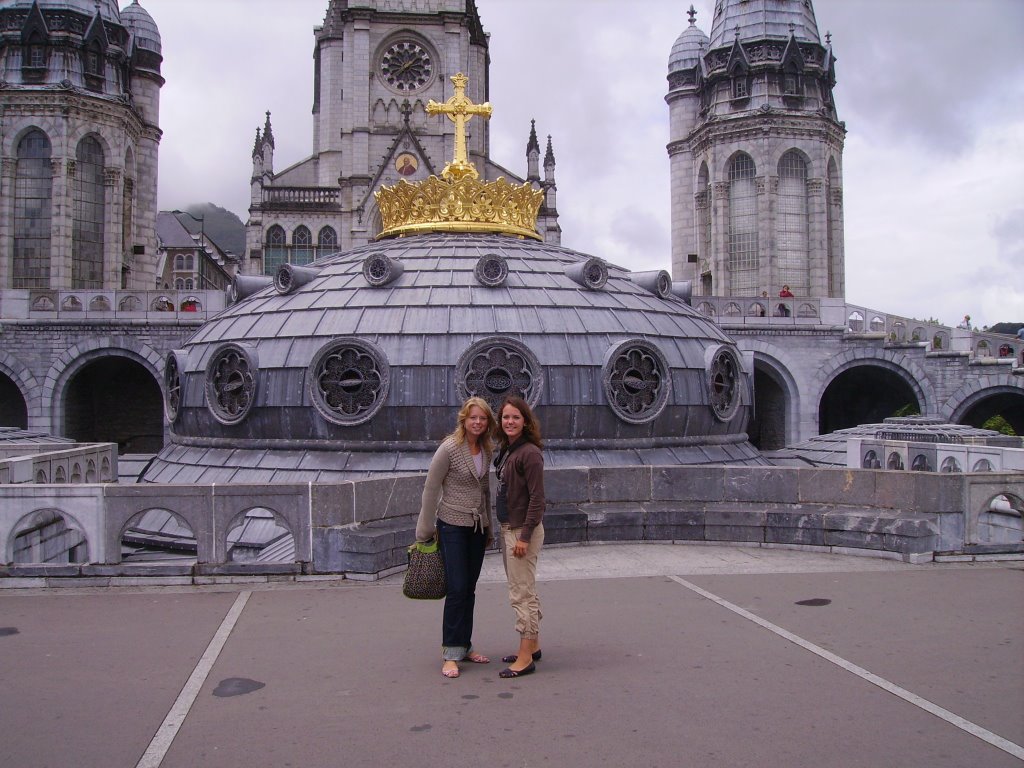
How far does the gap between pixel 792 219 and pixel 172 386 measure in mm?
35245

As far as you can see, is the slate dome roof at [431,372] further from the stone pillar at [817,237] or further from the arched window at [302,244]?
the arched window at [302,244]

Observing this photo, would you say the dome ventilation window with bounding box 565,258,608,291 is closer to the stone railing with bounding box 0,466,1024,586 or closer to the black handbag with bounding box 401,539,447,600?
the stone railing with bounding box 0,466,1024,586

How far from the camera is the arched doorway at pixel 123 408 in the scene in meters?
36.2

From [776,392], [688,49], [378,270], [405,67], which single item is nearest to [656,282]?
[378,270]

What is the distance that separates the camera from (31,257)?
137 feet

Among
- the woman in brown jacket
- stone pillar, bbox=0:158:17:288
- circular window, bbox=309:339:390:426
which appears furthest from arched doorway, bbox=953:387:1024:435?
stone pillar, bbox=0:158:17:288

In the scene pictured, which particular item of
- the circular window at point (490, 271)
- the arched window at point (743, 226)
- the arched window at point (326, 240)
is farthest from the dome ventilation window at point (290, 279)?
the arched window at point (326, 240)

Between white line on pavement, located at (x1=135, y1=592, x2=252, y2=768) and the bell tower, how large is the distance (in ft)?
130

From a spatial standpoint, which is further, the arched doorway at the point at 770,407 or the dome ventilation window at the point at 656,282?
the arched doorway at the point at 770,407

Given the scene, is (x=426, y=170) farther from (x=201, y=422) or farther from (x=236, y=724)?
(x=236, y=724)

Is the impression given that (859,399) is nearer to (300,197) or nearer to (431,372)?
(431,372)

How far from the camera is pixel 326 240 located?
5984 cm

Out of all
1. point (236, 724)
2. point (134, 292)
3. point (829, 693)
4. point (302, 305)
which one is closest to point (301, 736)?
point (236, 724)

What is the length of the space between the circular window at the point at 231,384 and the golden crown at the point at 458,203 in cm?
452
